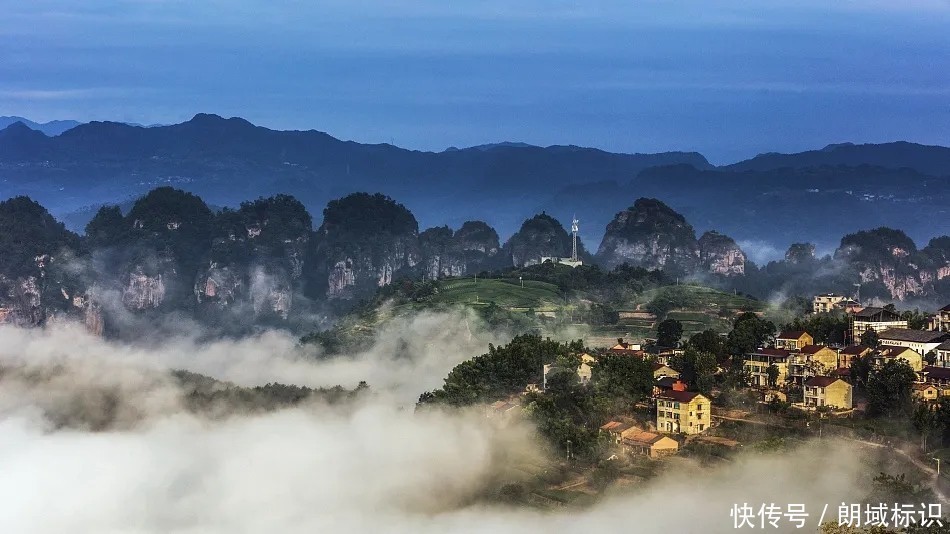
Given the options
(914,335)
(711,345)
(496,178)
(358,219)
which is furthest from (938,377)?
(496,178)

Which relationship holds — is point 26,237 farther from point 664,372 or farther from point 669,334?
point 664,372

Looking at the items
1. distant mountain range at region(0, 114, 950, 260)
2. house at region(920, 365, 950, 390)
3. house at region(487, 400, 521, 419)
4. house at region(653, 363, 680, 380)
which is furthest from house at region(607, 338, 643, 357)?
distant mountain range at region(0, 114, 950, 260)

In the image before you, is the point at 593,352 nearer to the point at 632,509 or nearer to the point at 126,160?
the point at 632,509

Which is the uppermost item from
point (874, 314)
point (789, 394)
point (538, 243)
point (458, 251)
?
point (538, 243)

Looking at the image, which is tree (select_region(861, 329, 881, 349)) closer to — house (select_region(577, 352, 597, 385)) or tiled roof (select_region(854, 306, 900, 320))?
tiled roof (select_region(854, 306, 900, 320))

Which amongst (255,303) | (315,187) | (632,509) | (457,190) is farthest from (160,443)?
(457,190)
